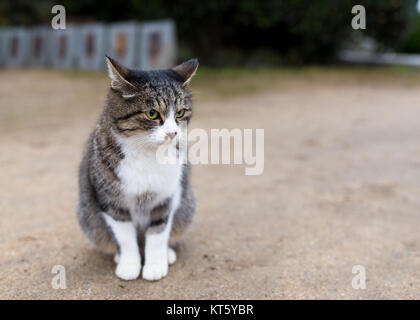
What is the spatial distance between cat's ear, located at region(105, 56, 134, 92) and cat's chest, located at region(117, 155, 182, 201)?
14.1 inches

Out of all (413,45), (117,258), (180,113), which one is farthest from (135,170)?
(413,45)

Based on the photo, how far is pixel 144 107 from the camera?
235 cm

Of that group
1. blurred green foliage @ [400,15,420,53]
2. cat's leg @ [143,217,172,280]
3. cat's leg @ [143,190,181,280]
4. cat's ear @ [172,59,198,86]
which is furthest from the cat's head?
blurred green foliage @ [400,15,420,53]

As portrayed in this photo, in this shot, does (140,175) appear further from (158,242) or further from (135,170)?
(158,242)

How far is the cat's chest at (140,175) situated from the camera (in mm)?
2373

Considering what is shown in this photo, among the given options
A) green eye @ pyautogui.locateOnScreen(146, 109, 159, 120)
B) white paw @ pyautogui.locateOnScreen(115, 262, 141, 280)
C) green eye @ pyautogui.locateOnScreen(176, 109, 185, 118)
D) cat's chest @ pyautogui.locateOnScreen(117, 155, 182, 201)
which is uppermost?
green eye @ pyautogui.locateOnScreen(146, 109, 159, 120)

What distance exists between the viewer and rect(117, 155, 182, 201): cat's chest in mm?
2373

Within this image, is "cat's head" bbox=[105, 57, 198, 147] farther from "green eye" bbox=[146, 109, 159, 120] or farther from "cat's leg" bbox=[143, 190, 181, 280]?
"cat's leg" bbox=[143, 190, 181, 280]

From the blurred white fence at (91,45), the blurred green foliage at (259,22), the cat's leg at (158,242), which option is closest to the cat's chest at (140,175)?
the cat's leg at (158,242)

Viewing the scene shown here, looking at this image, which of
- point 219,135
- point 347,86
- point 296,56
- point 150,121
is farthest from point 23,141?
point 296,56

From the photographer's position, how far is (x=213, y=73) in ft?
31.7

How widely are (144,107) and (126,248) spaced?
0.78 meters
